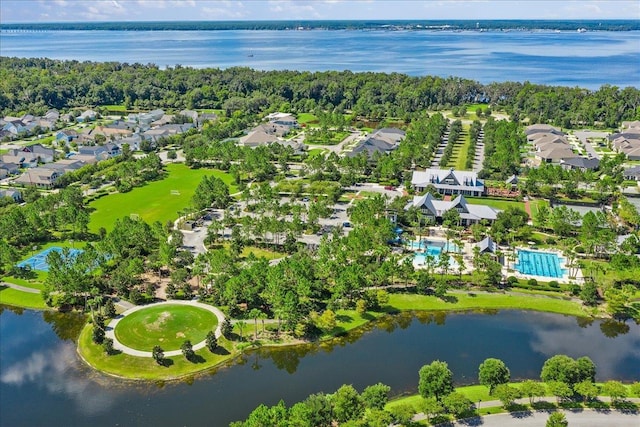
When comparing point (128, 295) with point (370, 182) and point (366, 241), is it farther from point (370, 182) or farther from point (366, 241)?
point (370, 182)

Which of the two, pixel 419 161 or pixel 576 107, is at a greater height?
pixel 576 107

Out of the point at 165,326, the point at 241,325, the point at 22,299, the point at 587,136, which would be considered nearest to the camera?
the point at 241,325

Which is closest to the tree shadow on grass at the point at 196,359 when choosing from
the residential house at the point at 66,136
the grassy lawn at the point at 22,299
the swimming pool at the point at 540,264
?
the grassy lawn at the point at 22,299

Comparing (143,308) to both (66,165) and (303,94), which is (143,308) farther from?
(303,94)

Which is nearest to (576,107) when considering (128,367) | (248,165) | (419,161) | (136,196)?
(419,161)

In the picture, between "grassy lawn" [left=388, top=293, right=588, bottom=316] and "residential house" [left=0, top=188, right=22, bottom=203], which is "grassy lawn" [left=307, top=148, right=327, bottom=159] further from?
"grassy lawn" [left=388, top=293, right=588, bottom=316]

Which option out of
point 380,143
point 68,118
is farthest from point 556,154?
point 68,118
